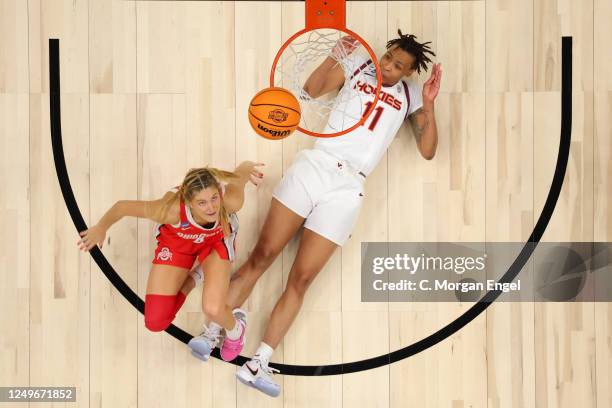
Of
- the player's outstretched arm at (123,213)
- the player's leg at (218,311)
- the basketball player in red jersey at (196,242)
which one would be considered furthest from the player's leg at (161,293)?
the player's outstretched arm at (123,213)

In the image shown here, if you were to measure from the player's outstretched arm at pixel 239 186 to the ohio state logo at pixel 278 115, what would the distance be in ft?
1.02

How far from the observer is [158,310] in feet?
8.70

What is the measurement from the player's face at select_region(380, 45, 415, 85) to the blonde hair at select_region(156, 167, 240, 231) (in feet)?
2.60

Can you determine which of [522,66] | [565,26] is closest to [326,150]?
[522,66]

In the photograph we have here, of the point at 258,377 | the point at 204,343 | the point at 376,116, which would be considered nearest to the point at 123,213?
the point at 204,343

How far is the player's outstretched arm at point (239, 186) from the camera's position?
2570 millimetres

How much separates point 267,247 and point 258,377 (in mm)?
566

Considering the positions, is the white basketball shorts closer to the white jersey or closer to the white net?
the white jersey

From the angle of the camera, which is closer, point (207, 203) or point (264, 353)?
point (207, 203)

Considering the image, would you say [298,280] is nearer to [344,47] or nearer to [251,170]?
[251,170]

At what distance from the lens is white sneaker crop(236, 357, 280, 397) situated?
2.72m

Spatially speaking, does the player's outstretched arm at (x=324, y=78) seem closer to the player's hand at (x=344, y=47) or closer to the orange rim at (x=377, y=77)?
the player's hand at (x=344, y=47)

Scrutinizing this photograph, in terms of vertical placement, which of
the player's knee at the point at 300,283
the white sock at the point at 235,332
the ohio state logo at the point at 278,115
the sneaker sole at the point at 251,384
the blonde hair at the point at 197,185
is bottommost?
the sneaker sole at the point at 251,384

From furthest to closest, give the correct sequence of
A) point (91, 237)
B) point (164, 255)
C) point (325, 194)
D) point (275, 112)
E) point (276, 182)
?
point (276, 182) < point (325, 194) < point (164, 255) < point (91, 237) < point (275, 112)
